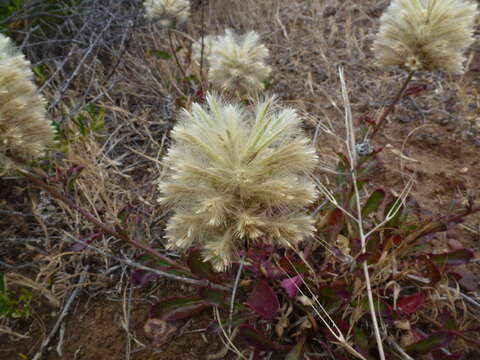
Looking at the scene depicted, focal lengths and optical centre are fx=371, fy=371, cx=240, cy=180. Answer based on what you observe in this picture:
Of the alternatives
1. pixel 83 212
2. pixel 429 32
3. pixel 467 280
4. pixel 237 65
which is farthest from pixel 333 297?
pixel 237 65

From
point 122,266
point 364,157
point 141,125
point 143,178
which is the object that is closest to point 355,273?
point 364,157

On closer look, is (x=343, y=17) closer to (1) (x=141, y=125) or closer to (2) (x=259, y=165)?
(1) (x=141, y=125)

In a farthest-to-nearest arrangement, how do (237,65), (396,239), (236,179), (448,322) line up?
(237,65) → (396,239) → (448,322) → (236,179)

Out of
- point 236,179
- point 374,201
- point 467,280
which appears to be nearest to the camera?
point 236,179

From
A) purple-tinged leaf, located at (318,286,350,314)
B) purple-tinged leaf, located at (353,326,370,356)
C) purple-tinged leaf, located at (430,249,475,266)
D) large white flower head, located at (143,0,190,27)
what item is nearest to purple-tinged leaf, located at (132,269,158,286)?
purple-tinged leaf, located at (318,286,350,314)

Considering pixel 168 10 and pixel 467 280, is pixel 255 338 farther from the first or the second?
pixel 168 10

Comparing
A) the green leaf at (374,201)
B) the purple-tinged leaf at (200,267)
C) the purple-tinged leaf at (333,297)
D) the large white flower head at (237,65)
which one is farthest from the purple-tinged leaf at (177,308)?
the large white flower head at (237,65)

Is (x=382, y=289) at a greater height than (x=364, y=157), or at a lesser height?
lesser
